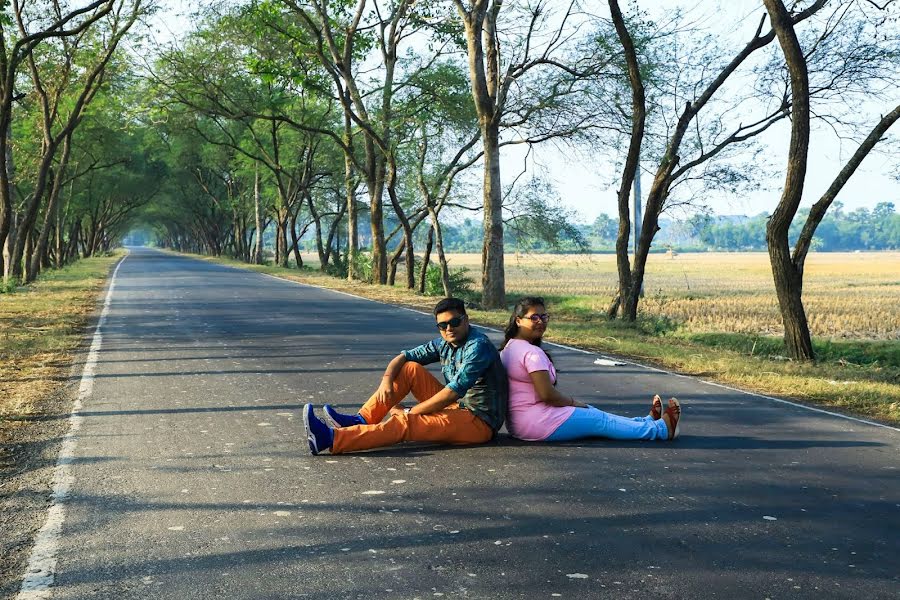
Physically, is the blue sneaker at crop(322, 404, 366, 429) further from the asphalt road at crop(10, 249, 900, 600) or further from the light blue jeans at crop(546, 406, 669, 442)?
Result: the light blue jeans at crop(546, 406, 669, 442)

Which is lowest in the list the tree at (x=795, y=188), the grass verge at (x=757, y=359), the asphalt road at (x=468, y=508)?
the grass verge at (x=757, y=359)

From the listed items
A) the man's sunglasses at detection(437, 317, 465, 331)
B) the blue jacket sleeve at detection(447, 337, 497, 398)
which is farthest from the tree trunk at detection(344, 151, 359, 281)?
the blue jacket sleeve at detection(447, 337, 497, 398)

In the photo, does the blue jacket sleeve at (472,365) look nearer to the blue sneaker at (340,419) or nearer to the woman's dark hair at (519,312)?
the woman's dark hair at (519,312)

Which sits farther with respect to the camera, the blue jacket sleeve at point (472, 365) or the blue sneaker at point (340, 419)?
the blue sneaker at point (340, 419)

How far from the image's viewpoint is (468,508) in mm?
5734

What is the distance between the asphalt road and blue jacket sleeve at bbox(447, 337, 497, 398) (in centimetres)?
49

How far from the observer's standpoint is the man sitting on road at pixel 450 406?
7113 mm

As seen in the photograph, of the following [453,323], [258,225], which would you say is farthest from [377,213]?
[453,323]

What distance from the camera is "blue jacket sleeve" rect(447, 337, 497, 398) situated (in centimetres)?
710

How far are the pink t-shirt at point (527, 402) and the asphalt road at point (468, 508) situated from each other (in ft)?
0.56

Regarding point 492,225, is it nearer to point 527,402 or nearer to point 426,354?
point 426,354

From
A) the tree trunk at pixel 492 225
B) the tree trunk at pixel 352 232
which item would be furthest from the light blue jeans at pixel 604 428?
the tree trunk at pixel 352 232

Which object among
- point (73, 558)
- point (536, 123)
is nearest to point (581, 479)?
point (73, 558)

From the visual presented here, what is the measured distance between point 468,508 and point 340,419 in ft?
6.25
